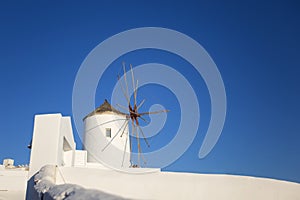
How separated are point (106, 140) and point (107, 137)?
181mm

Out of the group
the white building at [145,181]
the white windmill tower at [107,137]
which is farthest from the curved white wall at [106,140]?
the white building at [145,181]

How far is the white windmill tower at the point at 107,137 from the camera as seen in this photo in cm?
1318

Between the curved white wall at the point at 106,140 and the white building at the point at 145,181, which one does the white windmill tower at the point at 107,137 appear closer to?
the curved white wall at the point at 106,140

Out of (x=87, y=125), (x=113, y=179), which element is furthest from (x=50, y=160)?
(x=87, y=125)

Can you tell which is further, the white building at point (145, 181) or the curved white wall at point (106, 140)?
the curved white wall at point (106, 140)

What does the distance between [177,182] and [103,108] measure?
8.64m

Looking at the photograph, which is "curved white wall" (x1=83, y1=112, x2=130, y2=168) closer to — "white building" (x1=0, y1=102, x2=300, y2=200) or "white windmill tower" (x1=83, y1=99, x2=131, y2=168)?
"white windmill tower" (x1=83, y1=99, x2=131, y2=168)

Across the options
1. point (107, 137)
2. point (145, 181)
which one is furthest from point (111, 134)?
point (145, 181)

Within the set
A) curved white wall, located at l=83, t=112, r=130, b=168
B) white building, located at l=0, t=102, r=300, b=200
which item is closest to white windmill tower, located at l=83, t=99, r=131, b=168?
curved white wall, located at l=83, t=112, r=130, b=168

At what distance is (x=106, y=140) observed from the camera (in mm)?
13492

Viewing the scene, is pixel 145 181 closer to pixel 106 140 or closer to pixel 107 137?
pixel 106 140

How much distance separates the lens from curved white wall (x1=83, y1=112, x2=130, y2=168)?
43.2 ft

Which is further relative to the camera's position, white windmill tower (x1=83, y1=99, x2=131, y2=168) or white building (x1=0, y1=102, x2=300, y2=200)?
white windmill tower (x1=83, y1=99, x2=131, y2=168)

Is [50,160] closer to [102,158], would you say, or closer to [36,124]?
[36,124]
